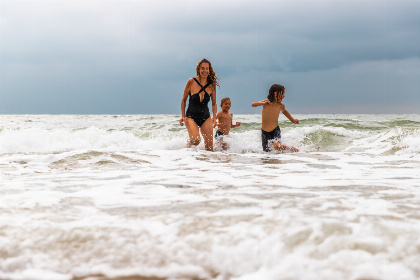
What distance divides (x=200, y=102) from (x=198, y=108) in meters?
0.13

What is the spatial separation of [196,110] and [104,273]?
5949 millimetres

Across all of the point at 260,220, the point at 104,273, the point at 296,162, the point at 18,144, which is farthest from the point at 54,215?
the point at 18,144

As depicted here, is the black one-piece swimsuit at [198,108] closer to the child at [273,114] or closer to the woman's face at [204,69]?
the woman's face at [204,69]

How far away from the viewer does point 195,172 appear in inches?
166

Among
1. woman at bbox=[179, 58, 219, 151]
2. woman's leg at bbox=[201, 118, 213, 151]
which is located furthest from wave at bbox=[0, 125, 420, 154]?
woman at bbox=[179, 58, 219, 151]

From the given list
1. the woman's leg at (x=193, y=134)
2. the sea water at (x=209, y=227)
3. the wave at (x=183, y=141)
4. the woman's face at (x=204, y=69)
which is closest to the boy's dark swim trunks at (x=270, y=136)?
the wave at (x=183, y=141)

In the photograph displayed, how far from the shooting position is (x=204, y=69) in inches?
286

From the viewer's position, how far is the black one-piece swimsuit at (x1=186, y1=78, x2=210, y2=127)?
744 cm

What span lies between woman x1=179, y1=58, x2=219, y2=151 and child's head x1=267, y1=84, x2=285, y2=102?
1.24 m

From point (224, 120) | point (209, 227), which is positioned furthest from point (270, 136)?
point (209, 227)

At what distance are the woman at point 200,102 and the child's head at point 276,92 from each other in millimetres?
1241

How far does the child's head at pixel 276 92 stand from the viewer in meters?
7.82

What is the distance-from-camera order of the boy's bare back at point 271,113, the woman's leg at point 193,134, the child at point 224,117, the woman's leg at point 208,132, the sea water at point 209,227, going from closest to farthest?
1. the sea water at point 209,227
2. the woman's leg at point 193,134
3. the woman's leg at point 208,132
4. the boy's bare back at point 271,113
5. the child at point 224,117

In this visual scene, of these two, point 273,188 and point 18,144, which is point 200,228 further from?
point 18,144
